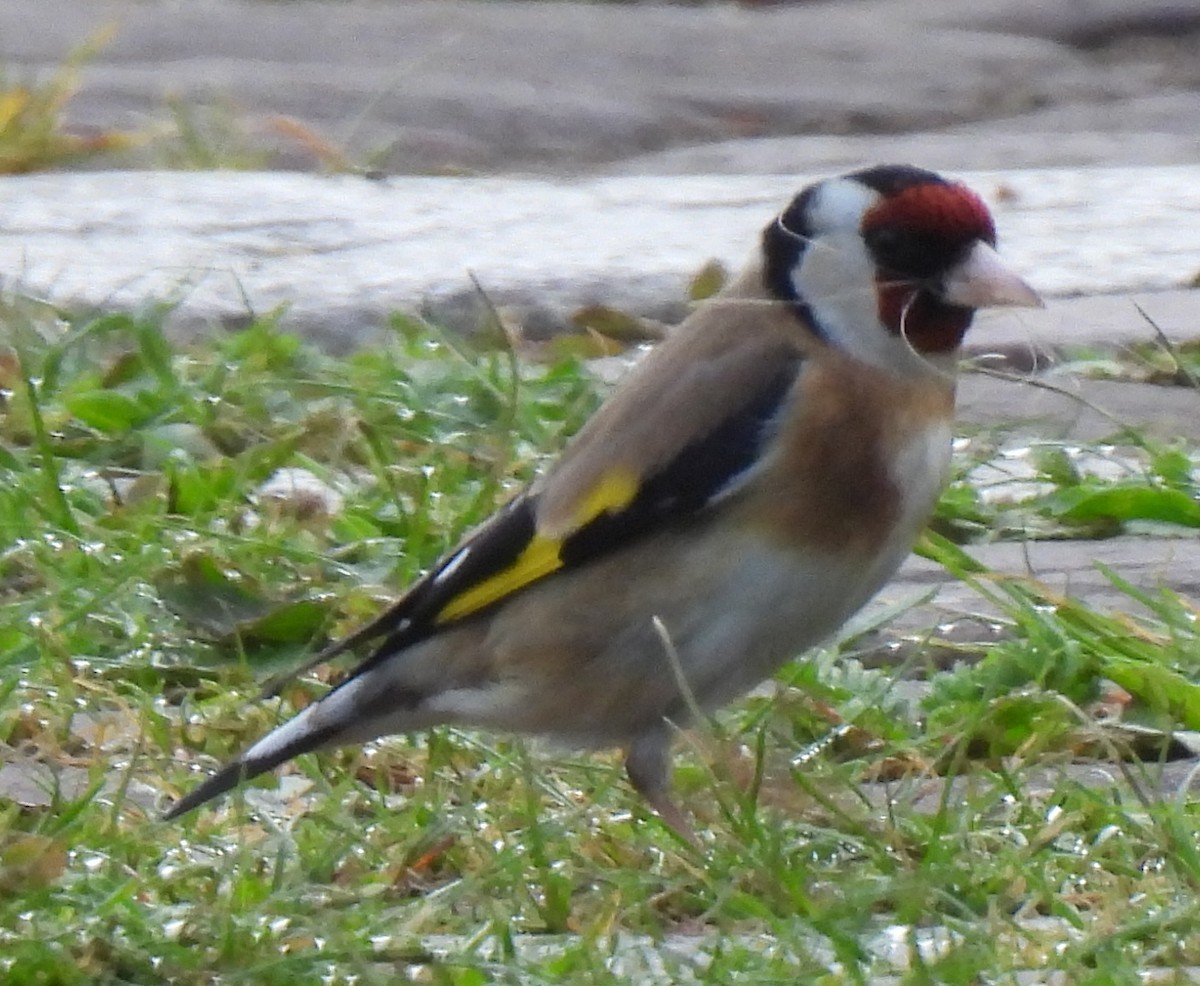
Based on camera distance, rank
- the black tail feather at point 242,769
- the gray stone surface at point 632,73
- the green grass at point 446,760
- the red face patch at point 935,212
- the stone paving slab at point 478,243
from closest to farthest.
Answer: the green grass at point 446,760, the black tail feather at point 242,769, the red face patch at point 935,212, the stone paving slab at point 478,243, the gray stone surface at point 632,73

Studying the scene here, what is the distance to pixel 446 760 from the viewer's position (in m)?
3.58

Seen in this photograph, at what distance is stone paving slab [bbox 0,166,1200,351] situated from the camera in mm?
6004

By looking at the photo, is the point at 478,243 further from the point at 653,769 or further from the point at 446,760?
the point at 653,769

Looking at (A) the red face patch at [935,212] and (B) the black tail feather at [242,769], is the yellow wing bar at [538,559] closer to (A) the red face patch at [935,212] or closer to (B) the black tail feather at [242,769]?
(B) the black tail feather at [242,769]

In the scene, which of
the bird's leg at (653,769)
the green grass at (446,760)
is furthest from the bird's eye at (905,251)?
the bird's leg at (653,769)

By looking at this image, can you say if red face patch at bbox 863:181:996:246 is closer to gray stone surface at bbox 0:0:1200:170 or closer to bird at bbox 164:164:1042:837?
bird at bbox 164:164:1042:837

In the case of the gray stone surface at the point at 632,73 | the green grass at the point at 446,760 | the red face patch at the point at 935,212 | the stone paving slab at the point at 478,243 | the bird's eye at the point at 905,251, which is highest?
the red face patch at the point at 935,212

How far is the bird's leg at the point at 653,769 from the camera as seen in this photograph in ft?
11.0

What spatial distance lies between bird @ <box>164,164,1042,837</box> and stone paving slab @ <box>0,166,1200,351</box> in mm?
2033

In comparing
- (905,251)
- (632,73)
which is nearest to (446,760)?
(905,251)

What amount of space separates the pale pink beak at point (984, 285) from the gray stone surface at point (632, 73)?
16.5 feet

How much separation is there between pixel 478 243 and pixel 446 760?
342 centimetres

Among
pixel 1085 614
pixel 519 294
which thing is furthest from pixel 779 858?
pixel 519 294

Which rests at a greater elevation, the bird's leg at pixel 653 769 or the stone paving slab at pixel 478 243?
the bird's leg at pixel 653 769
